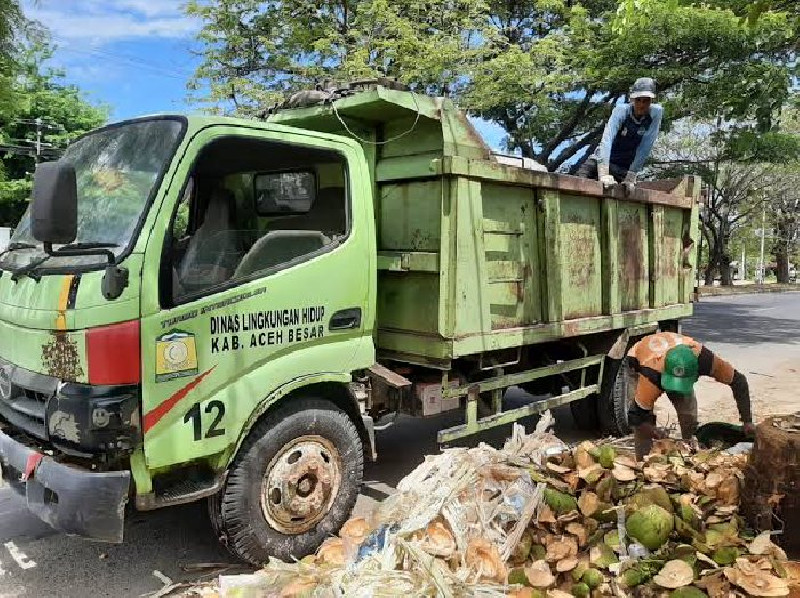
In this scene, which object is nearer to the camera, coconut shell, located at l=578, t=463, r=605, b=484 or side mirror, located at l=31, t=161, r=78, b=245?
side mirror, located at l=31, t=161, r=78, b=245

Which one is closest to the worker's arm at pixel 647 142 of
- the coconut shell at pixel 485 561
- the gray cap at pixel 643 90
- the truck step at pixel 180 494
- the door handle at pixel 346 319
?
the gray cap at pixel 643 90

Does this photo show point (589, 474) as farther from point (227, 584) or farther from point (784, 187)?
point (784, 187)

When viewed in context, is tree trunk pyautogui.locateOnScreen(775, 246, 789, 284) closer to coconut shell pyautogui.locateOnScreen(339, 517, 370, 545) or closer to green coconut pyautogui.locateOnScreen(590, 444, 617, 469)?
green coconut pyautogui.locateOnScreen(590, 444, 617, 469)

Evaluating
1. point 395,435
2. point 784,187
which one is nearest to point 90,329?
point 395,435

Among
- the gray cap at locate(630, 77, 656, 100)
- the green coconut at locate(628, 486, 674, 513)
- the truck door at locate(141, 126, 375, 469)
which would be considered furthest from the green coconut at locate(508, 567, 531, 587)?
the gray cap at locate(630, 77, 656, 100)

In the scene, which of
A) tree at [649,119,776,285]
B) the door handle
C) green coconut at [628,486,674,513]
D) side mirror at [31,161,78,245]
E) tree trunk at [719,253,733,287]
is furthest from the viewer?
tree trunk at [719,253,733,287]

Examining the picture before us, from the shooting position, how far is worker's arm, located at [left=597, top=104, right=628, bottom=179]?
5636mm

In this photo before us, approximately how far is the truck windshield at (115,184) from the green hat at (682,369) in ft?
10.1

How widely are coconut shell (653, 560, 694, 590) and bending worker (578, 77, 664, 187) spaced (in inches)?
155

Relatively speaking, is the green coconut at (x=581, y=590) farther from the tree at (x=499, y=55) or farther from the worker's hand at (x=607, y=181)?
the tree at (x=499, y=55)

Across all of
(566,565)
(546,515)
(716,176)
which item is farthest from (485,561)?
(716,176)

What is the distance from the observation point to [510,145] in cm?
1775

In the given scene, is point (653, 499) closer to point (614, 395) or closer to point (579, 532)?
point (579, 532)

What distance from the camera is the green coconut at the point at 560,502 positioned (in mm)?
3113
